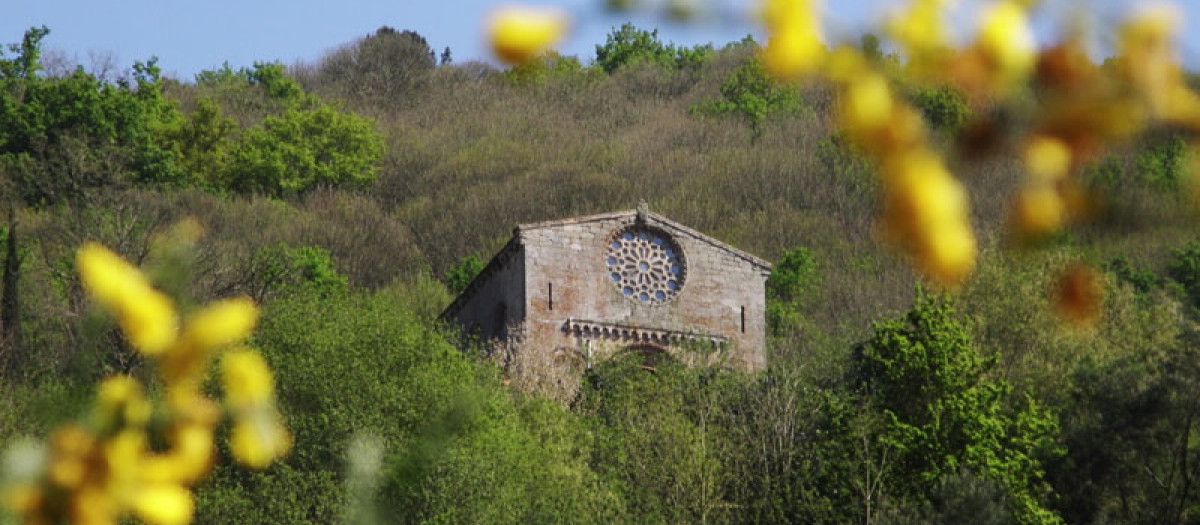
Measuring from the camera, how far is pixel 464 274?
87375mm

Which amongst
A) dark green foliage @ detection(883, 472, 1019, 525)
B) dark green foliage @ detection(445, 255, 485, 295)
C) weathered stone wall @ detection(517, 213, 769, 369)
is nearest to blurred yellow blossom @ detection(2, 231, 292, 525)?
dark green foliage @ detection(883, 472, 1019, 525)

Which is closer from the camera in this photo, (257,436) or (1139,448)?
(257,436)

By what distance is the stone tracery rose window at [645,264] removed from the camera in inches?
2655

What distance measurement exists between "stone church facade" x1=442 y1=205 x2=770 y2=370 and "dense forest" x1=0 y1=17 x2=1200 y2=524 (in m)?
2.58

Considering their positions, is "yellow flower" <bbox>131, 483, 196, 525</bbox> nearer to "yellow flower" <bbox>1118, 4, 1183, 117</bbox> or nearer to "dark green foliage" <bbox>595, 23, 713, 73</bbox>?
"yellow flower" <bbox>1118, 4, 1183, 117</bbox>

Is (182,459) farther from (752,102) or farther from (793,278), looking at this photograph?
(752,102)

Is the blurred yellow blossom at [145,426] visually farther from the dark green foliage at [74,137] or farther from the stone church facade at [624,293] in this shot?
the dark green foliage at [74,137]

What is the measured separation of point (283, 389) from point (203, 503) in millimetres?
7037

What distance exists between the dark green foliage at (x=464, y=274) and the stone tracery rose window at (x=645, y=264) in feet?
61.2

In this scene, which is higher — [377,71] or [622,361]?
[377,71]

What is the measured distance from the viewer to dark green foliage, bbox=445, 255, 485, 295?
86.8 m

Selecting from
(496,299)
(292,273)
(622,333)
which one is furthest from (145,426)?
(292,273)

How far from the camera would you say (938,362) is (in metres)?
48.6

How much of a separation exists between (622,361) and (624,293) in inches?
180
